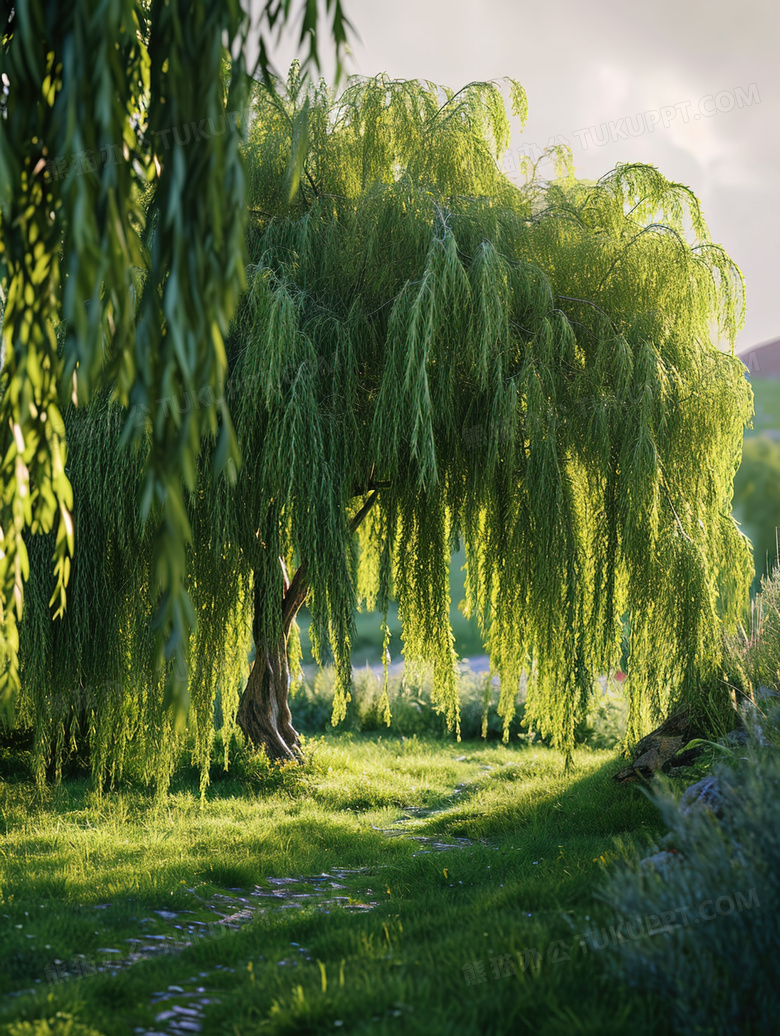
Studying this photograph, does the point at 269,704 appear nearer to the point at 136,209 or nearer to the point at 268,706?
the point at 268,706

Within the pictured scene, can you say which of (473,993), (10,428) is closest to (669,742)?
(473,993)

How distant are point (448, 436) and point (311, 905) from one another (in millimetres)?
3456

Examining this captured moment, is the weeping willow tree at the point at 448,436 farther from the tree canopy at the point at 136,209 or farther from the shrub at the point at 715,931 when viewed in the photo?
the shrub at the point at 715,931

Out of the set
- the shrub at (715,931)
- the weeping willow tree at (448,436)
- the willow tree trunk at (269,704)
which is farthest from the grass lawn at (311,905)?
the weeping willow tree at (448,436)

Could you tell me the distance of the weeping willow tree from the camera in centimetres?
569

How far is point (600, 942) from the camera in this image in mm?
3080

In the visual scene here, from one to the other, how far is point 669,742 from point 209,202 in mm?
5932

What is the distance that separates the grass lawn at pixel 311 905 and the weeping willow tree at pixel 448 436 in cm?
80

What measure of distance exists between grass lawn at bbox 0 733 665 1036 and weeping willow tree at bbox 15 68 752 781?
2.62ft

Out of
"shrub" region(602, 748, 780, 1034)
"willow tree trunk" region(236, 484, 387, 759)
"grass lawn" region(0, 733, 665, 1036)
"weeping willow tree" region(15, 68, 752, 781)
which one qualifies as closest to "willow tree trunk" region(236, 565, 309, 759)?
"willow tree trunk" region(236, 484, 387, 759)

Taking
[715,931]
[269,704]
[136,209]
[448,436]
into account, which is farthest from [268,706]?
[136,209]

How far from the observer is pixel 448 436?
6.24m

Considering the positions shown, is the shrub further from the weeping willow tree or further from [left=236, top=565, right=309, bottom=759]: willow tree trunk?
[left=236, top=565, right=309, bottom=759]: willow tree trunk

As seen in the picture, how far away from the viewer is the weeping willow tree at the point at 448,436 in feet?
18.7
